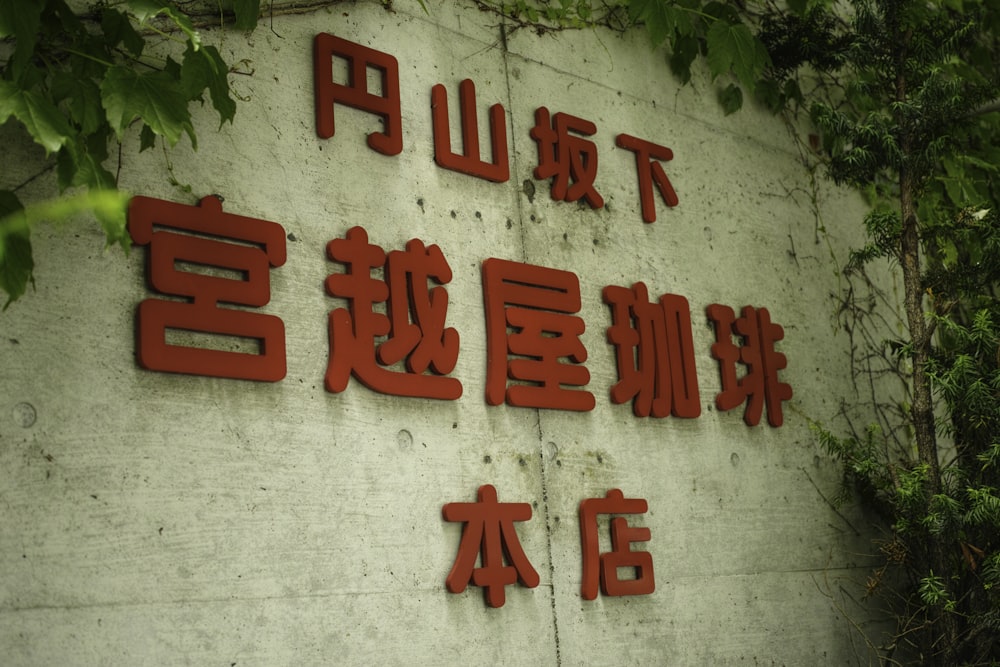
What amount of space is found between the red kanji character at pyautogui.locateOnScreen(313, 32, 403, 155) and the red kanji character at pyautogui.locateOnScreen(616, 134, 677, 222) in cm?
87

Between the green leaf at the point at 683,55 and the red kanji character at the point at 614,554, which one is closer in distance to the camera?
the red kanji character at the point at 614,554

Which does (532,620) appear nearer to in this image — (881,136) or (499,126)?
(499,126)

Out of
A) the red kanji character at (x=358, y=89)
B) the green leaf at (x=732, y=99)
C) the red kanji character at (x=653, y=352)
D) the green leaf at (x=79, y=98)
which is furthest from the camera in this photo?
the green leaf at (x=732, y=99)

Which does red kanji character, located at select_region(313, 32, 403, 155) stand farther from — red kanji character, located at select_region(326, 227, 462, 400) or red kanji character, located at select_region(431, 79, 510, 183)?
red kanji character, located at select_region(326, 227, 462, 400)

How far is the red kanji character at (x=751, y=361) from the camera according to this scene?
342 centimetres

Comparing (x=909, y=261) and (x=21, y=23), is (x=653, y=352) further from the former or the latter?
(x=21, y=23)

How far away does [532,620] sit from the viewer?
8.93ft

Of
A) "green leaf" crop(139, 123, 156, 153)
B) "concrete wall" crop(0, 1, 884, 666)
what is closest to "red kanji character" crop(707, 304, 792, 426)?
"concrete wall" crop(0, 1, 884, 666)

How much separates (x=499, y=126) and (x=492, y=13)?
0.38 metres

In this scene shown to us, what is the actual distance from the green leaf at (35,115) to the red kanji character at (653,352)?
5.72ft

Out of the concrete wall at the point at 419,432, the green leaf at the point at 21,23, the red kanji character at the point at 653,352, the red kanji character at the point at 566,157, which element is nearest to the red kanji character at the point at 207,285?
the concrete wall at the point at 419,432

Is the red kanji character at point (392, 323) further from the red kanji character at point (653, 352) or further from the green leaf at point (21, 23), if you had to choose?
the green leaf at point (21, 23)

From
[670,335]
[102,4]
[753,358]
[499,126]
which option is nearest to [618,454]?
[670,335]

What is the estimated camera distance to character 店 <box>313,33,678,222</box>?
2721 mm
